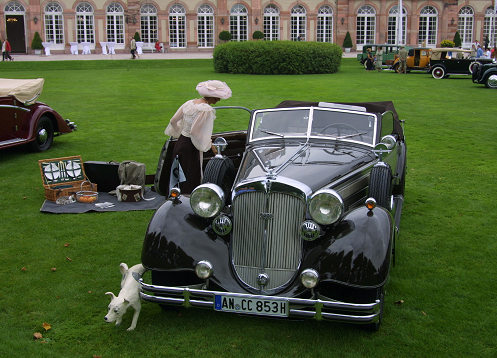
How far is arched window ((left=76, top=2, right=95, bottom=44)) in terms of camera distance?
4534 centimetres

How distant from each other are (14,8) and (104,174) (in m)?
40.2

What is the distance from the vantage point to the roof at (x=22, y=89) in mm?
10918

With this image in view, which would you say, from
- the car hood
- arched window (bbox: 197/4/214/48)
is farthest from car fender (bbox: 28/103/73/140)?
arched window (bbox: 197/4/214/48)

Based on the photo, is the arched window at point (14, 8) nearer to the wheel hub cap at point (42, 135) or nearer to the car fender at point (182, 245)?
the wheel hub cap at point (42, 135)

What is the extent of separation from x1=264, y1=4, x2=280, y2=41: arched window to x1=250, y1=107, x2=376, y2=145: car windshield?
144 feet

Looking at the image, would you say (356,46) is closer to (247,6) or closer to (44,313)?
(247,6)

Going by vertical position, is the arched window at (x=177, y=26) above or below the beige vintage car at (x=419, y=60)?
above

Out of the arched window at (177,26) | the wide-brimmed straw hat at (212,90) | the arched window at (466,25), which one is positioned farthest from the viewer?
the arched window at (466,25)

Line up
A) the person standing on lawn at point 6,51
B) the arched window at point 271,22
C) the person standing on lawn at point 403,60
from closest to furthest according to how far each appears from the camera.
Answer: the person standing on lawn at point 403,60, the person standing on lawn at point 6,51, the arched window at point 271,22

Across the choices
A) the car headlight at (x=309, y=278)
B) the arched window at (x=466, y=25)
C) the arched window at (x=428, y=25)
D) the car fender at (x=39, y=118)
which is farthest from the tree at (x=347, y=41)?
the car headlight at (x=309, y=278)

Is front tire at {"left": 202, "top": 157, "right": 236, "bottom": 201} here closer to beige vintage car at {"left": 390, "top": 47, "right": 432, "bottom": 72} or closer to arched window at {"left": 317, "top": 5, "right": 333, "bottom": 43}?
beige vintage car at {"left": 390, "top": 47, "right": 432, "bottom": 72}

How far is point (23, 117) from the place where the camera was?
36.8 feet

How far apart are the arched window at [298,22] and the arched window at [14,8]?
21.3 meters

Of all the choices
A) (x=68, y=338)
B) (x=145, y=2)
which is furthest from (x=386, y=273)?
(x=145, y=2)
